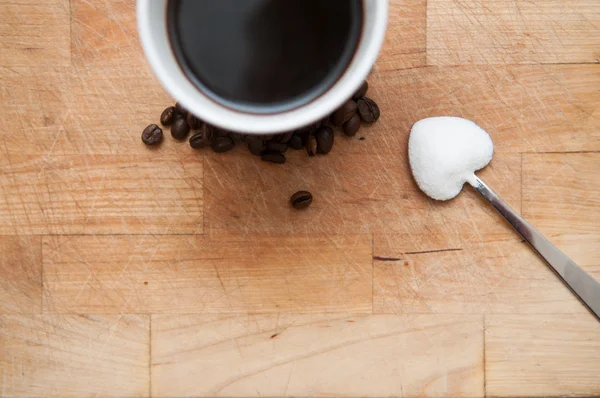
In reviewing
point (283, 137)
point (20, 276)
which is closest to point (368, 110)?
point (283, 137)

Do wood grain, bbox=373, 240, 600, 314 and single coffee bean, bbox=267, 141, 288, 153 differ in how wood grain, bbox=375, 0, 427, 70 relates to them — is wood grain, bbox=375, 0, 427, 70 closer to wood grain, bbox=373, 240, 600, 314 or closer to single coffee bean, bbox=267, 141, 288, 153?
single coffee bean, bbox=267, 141, 288, 153

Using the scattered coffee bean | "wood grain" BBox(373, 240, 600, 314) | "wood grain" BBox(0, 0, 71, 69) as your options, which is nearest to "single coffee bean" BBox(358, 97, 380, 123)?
the scattered coffee bean

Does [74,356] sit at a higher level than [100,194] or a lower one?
lower

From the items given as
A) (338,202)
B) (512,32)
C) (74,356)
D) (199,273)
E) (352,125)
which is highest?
(512,32)

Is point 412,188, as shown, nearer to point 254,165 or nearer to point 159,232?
point 254,165

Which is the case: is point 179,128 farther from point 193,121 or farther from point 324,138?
point 324,138

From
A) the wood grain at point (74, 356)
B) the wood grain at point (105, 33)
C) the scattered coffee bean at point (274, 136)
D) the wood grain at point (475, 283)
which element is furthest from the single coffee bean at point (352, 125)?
the wood grain at point (74, 356)
